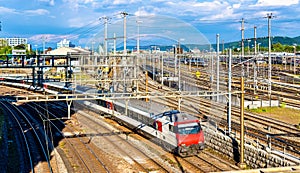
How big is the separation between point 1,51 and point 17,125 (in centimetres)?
4584

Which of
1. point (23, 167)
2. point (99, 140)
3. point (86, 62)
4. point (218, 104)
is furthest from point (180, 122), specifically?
point (86, 62)

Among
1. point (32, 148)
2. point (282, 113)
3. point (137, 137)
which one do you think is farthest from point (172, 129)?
point (282, 113)

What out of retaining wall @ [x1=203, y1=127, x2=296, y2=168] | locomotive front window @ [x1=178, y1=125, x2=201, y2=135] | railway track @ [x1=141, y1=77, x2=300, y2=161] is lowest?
retaining wall @ [x1=203, y1=127, x2=296, y2=168]

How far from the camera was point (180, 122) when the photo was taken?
1380cm

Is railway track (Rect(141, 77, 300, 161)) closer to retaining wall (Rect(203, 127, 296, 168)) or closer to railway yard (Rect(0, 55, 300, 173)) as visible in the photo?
railway yard (Rect(0, 55, 300, 173))

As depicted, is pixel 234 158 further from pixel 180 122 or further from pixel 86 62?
pixel 86 62

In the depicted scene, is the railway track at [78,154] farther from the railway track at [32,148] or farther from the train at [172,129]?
the train at [172,129]

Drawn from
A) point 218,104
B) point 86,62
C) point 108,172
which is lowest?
point 108,172

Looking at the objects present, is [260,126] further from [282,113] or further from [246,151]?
[246,151]

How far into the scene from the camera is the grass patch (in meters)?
19.6

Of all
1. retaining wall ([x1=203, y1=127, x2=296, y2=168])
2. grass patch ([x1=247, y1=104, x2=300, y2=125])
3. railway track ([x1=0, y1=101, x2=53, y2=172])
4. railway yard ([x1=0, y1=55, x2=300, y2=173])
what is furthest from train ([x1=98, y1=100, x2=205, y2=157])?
grass patch ([x1=247, y1=104, x2=300, y2=125])

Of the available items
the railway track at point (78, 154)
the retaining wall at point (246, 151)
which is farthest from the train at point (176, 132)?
the railway track at point (78, 154)

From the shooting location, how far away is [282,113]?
21.5 meters

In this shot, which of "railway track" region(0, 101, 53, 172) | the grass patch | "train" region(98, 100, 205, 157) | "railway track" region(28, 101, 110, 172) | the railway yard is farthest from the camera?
the grass patch
